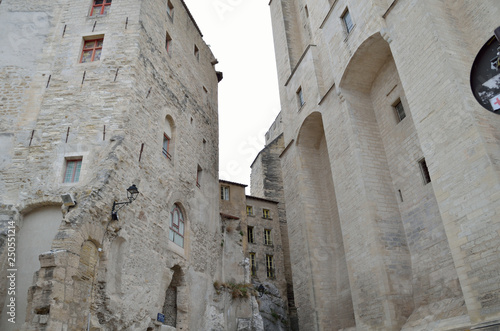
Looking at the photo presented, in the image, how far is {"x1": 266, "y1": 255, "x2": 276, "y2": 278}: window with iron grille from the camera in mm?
23828

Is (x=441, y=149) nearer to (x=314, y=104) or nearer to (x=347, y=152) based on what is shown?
(x=347, y=152)

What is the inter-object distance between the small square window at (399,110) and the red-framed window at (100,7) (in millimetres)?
11036

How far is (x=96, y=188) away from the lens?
9367mm

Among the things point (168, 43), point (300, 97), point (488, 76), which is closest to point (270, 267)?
point (300, 97)

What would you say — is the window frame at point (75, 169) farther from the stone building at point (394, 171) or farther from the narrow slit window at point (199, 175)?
the stone building at point (394, 171)

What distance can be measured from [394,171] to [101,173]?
31.7 feet

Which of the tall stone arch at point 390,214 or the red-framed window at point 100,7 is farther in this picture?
the red-framed window at point 100,7

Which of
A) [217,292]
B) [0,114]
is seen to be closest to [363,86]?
[217,292]

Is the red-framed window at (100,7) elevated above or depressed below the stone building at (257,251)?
above

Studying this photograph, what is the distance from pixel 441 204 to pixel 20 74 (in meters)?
13.1

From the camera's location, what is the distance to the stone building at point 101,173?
8.65 m

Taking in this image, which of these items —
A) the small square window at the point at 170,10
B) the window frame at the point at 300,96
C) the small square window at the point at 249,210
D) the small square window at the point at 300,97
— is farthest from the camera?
the small square window at the point at 249,210

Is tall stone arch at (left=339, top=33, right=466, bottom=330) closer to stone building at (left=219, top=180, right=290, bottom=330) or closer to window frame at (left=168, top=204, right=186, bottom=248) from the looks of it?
stone building at (left=219, top=180, right=290, bottom=330)

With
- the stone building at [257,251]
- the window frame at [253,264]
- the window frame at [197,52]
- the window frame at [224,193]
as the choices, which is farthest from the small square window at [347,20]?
the window frame at [253,264]
